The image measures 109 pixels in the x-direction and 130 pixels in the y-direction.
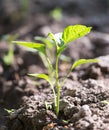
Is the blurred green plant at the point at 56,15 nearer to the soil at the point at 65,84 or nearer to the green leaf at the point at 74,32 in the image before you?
the soil at the point at 65,84

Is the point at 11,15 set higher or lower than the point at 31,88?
higher

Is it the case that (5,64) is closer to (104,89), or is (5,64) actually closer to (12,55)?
(12,55)

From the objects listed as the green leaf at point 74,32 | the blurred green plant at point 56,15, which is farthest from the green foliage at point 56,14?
the green leaf at point 74,32

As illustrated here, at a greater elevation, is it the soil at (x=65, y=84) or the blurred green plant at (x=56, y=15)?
the blurred green plant at (x=56, y=15)

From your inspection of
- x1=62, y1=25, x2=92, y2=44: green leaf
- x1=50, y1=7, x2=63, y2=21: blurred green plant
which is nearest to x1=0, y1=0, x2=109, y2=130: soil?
x1=50, y1=7, x2=63, y2=21: blurred green plant

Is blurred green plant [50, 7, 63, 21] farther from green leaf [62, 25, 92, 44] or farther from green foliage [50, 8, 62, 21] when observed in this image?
green leaf [62, 25, 92, 44]

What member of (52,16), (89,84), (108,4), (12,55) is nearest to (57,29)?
(52,16)

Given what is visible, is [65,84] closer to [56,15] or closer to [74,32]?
[74,32]
